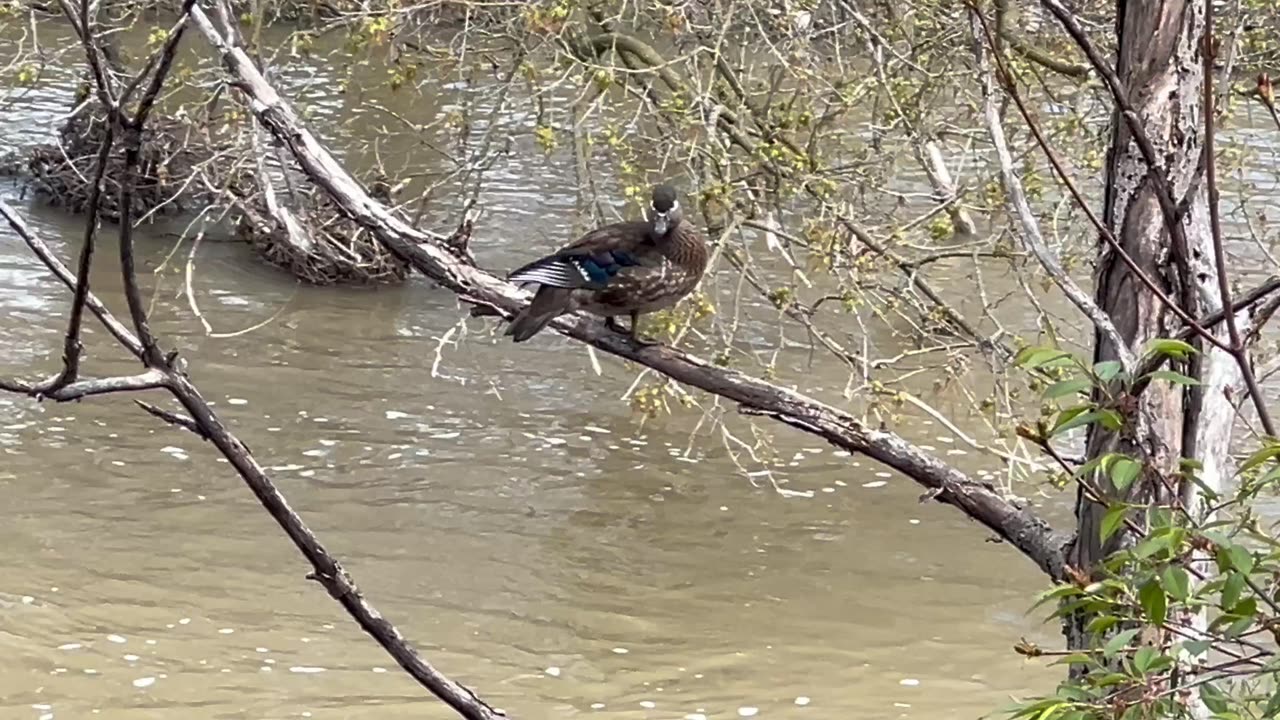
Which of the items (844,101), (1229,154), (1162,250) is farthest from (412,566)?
(1162,250)

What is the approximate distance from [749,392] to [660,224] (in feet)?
4.64

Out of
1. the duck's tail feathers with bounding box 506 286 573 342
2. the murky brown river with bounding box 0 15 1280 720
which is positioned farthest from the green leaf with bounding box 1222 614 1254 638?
the murky brown river with bounding box 0 15 1280 720

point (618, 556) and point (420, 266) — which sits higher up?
point (420, 266)

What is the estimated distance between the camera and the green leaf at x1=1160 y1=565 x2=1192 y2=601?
1493 millimetres

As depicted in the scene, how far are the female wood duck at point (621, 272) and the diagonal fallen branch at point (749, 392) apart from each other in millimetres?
404

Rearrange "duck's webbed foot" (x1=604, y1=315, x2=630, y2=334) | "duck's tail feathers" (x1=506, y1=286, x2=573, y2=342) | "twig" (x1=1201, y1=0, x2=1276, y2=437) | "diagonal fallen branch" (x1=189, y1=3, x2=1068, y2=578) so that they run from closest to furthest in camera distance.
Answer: "twig" (x1=1201, y1=0, x2=1276, y2=437) → "diagonal fallen branch" (x1=189, y1=3, x2=1068, y2=578) → "duck's tail feathers" (x1=506, y1=286, x2=573, y2=342) → "duck's webbed foot" (x1=604, y1=315, x2=630, y2=334)

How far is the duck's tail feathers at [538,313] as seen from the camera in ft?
11.1

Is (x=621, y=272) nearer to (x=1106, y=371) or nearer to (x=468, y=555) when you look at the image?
(x=1106, y=371)

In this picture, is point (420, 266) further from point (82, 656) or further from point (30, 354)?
point (30, 354)

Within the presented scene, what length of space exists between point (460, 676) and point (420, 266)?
4.00 m

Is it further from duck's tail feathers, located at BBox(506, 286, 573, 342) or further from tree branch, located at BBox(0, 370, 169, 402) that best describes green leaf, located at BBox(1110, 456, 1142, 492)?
duck's tail feathers, located at BBox(506, 286, 573, 342)

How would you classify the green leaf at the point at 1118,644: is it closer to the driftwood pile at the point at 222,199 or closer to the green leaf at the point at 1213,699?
the green leaf at the point at 1213,699

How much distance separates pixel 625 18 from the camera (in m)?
8.23

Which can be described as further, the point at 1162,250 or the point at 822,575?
the point at 822,575
